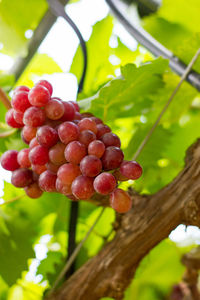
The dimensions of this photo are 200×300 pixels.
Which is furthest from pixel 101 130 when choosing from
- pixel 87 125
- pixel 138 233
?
pixel 138 233

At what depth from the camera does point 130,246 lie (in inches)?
17.4

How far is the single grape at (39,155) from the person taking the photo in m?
0.34

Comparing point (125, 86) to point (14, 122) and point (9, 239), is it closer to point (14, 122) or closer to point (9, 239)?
point (14, 122)

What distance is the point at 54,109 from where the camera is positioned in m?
0.34

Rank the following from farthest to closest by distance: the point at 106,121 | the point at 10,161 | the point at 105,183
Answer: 1. the point at 106,121
2. the point at 10,161
3. the point at 105,183

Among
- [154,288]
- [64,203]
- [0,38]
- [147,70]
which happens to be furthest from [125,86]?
[154,288]

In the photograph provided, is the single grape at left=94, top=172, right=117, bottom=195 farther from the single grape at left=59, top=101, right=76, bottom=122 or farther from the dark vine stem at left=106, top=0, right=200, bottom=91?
the dark vine stem at left=106, top=0, right=200, bottom=91

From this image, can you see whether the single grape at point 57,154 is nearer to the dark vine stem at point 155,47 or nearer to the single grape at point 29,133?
the single grape at point 29,133

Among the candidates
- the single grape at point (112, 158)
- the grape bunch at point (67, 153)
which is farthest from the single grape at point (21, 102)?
the single grape at point (112, 158)

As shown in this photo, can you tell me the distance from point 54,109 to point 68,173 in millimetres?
64

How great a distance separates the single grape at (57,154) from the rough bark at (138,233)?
0.49 ft

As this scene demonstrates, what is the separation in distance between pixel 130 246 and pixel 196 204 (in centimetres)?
10

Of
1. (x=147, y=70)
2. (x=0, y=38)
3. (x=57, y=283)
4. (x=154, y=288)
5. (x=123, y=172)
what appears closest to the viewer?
(x=123, y=172)

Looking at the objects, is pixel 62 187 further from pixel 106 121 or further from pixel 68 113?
pixel 106 121
